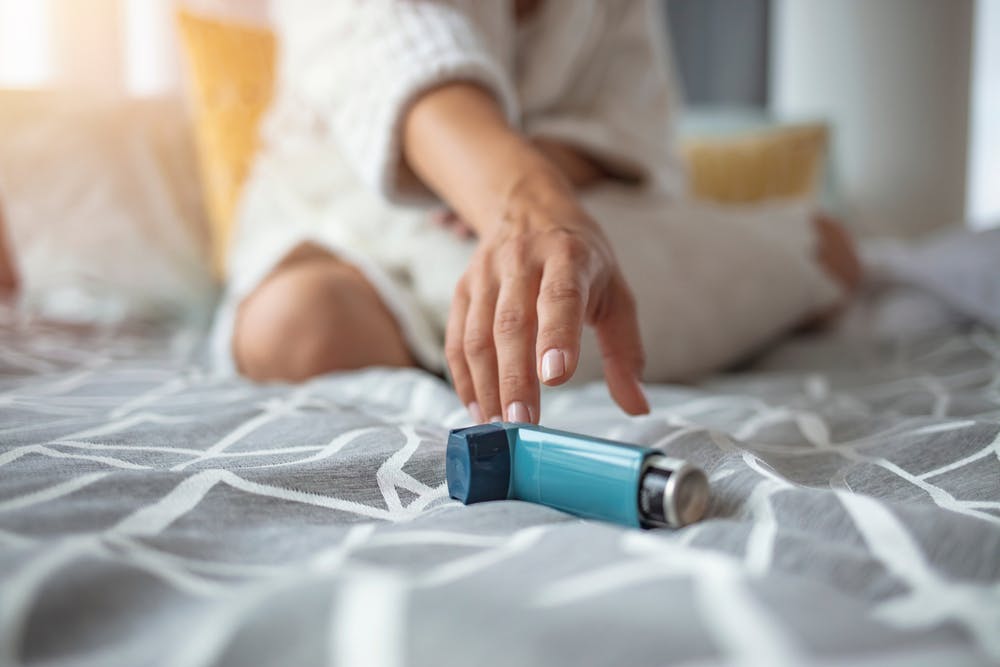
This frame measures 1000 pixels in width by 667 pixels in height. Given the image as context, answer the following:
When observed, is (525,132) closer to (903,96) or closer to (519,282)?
(519,282)

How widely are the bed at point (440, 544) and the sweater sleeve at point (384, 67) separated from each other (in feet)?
0.90

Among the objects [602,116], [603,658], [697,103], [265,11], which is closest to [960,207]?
[697,103]

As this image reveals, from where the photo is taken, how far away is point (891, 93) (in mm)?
2400

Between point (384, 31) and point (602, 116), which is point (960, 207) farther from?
point (384, 31)

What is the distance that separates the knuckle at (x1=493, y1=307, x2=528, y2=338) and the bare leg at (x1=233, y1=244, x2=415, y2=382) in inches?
13.6

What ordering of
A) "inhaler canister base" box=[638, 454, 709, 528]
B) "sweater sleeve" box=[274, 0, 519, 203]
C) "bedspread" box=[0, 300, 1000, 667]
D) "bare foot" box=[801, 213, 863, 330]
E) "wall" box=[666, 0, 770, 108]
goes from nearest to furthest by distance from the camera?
"bedspread" box=[0, 300, 1000, 667] < "inhaler canister base" box=[638, 454, 709, 528] < "sweater sleeve" box=[274, 0, 519, 203] < "bare foot" box=[801, 213, 863, 330] < "wall" box=[666, 0, 770, 108]

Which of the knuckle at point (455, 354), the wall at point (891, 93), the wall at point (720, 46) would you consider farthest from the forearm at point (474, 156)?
the wall at point (720, 46)

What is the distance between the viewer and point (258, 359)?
83 centimetres

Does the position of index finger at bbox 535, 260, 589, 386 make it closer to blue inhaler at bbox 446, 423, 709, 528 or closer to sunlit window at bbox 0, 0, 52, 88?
blue inhaler at bbox 446, 423, 709, 528

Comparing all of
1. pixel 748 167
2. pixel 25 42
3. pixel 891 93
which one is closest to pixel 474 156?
pixel 748 167

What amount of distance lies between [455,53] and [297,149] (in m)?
0.41

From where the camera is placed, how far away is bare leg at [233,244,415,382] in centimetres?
80

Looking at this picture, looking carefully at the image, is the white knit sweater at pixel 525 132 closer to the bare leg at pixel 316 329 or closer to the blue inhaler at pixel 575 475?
the bare leg at pixel 316 329

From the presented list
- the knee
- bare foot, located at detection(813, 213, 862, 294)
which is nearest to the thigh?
bare foot, located at detection(813, 213, 862, 294)
